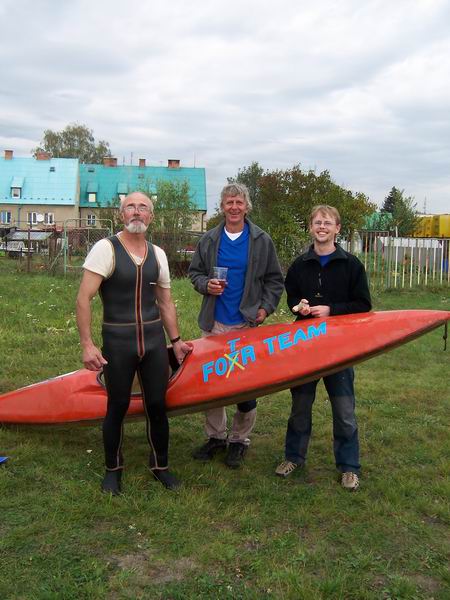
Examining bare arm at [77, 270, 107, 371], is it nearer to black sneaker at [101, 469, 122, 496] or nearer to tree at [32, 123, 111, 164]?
black sneaker at [101, 469, 122, 496]

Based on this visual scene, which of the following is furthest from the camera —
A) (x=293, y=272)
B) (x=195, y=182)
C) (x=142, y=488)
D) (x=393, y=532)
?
(x=195, y=182)

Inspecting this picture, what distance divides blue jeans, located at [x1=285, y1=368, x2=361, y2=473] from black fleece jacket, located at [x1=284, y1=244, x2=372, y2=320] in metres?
0.46

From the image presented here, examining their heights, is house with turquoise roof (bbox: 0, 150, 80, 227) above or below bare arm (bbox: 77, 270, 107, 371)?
above

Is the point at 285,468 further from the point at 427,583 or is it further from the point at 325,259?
the point at 325,259

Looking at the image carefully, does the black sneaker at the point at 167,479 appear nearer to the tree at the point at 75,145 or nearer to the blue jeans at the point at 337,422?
the blue jeans at the point at 337,422

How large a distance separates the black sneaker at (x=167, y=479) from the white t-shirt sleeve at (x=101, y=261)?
1407 mm

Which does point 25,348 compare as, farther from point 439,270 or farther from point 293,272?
point 439,270

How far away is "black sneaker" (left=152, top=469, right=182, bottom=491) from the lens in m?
3.81

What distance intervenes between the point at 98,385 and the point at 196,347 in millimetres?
937

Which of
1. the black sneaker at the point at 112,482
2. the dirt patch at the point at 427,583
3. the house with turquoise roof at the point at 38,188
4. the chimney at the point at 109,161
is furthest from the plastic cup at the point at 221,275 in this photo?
the chimney at the point at 109,161

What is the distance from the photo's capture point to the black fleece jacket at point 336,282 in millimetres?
3887

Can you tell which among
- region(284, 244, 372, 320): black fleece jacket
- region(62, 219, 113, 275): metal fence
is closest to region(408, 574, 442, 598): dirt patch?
region(284, 244, 372, 320): black fleece jacket

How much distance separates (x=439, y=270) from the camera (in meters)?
16.3

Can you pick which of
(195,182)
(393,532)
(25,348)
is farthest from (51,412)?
(195,182)
